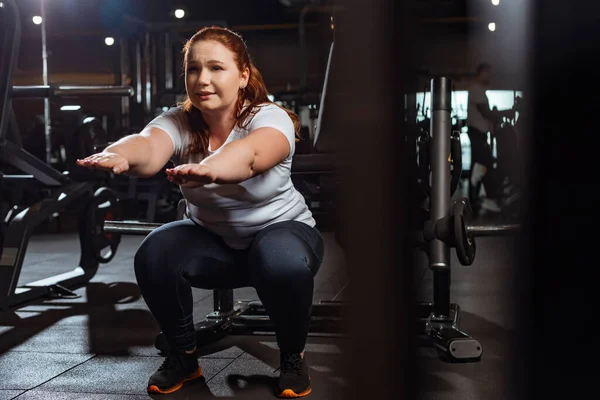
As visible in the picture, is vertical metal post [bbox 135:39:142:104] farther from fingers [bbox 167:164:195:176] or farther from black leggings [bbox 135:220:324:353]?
fingers [bbox 167:164:195:176]

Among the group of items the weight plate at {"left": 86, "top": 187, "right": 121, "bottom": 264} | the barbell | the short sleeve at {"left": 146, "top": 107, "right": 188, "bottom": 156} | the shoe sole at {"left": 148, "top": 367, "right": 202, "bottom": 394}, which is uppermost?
the short sleeve at {"left": 146, "top": 107, "right": 188, "bottom": 156}

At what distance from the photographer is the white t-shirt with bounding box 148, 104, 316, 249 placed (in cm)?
158

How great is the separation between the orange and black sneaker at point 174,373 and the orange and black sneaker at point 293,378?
0.76ft

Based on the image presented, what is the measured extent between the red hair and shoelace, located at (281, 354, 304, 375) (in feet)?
1.72

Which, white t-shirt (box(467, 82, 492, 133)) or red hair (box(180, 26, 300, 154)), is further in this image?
white t-shirt (box(467, 82, 492, 133))

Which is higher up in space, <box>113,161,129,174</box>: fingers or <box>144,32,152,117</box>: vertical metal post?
<box>144,32,152,117</box>: vertical metal post

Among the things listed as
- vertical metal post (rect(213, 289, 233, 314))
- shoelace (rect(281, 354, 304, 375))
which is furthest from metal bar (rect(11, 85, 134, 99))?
shoelace (rect(281, 354, 304, 375))

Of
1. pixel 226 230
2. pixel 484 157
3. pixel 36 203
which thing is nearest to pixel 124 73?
pixel 484 157

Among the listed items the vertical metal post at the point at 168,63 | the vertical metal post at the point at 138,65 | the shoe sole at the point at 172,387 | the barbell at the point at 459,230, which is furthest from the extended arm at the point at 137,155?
the vertical metal post at the point at 138,65

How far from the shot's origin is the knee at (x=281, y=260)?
1531 mm

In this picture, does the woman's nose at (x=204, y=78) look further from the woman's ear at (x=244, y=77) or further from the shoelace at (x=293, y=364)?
the shoelace at (x=293, y=364)

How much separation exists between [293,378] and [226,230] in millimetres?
380

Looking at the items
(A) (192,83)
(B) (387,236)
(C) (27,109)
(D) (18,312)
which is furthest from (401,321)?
(C) (27,109)

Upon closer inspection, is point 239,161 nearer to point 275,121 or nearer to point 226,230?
point 275,121
